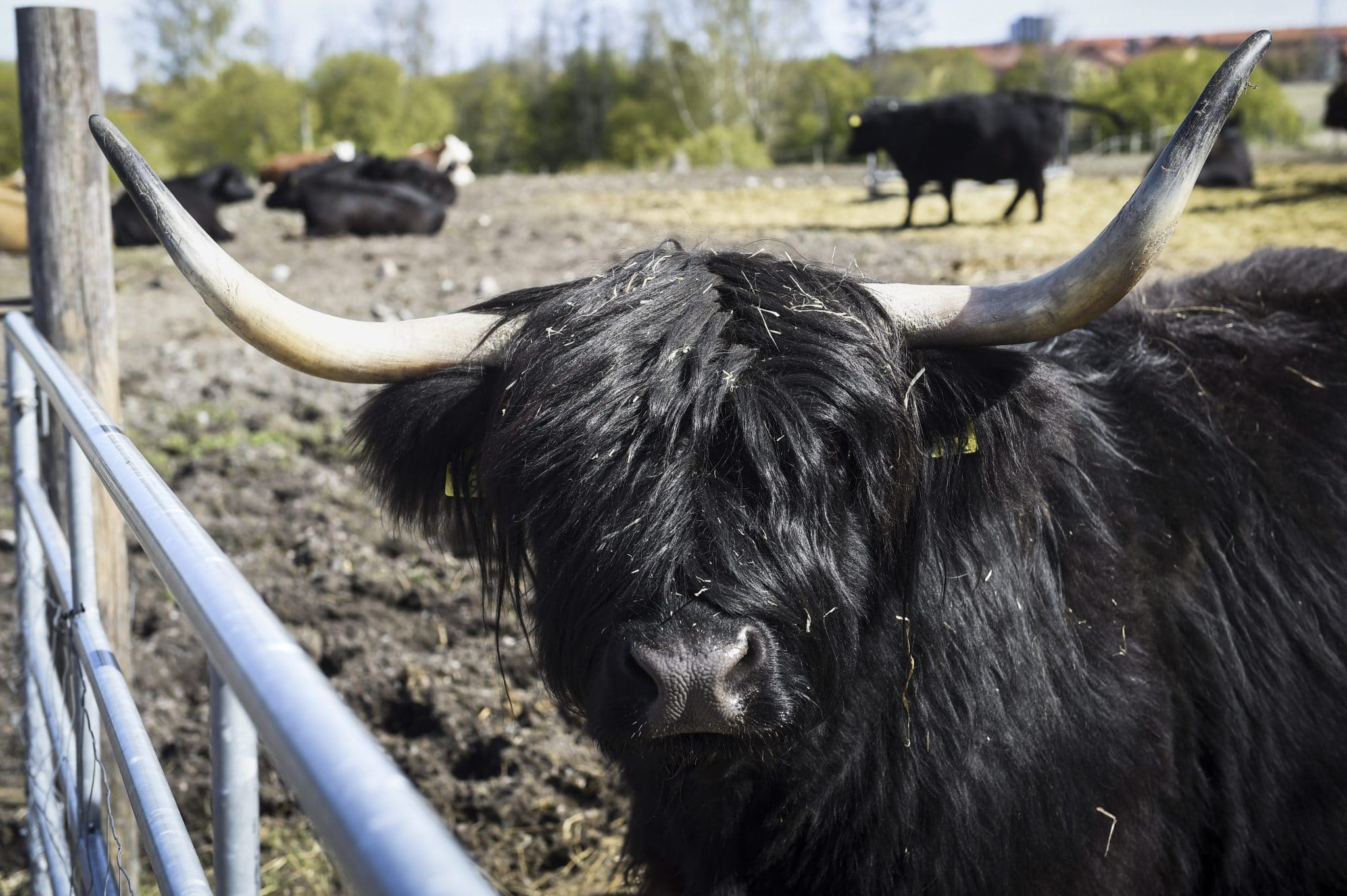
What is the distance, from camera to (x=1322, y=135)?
100ft

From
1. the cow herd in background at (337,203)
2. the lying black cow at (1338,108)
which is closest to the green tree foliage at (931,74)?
the lying black cow at (1338,108)

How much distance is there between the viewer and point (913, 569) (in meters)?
2.01

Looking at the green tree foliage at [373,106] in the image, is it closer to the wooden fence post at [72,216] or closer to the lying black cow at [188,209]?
the lying black cow at [188,209]

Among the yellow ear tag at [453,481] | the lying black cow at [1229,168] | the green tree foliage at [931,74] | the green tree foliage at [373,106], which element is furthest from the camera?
the green tree foliage at [931,74]

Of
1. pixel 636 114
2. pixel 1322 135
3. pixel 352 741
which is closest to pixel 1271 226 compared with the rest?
pixel 352 741

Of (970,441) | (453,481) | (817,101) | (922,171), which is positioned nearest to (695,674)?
(970,441)

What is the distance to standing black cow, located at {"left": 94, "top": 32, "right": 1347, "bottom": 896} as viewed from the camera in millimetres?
1726

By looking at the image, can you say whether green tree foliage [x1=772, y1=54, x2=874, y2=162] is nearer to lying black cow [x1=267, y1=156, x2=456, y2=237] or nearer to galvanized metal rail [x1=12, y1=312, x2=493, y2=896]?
lying black cow [x1=267, y1=156, x2=456, y2=237]

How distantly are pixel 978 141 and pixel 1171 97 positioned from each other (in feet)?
66.6

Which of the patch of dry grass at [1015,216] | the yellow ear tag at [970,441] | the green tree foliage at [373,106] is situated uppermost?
the green tree foliage at [373,106]

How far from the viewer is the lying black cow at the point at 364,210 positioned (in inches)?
505

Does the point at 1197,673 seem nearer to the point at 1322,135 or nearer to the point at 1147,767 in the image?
the point at 1147,767

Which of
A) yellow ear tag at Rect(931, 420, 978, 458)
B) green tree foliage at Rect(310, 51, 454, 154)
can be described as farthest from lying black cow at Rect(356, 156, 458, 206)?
green tree foliage at Rect(310, 51, 454, 154)

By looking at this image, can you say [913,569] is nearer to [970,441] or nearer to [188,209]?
[970,441]
